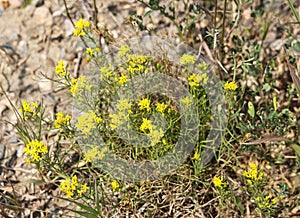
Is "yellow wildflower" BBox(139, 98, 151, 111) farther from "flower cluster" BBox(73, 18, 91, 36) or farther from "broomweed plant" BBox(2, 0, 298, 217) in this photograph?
"flower cluster" BBox(73, 18, 91, 36)

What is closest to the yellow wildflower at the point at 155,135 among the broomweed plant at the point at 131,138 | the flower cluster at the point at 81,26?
the broomweed plant at the point at 131,138

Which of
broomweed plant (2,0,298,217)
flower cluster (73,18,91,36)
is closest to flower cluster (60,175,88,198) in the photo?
broomweed plant (2,0,298,217)

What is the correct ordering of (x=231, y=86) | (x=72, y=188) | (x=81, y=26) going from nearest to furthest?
(x=72, y=188) → (x=231, y=86) → (x=81, y=26)

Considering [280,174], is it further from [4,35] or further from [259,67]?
[4,35]

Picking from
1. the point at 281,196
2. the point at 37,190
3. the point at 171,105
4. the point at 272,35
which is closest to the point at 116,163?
the point at 171,105

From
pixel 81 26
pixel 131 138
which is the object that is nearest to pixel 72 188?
pixel 131 138

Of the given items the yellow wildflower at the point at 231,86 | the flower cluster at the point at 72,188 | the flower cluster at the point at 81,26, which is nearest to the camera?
the flower cluster at the point at 72,188

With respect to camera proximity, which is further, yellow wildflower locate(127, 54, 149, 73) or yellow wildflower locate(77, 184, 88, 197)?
yellow wildflower locate(127, 54, 149, 73)

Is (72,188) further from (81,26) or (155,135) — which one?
(81,26)

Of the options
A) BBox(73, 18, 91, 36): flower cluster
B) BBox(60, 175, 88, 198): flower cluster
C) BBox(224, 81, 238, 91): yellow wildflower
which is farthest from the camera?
BBox(73, 18, 91, 36): flower cluster

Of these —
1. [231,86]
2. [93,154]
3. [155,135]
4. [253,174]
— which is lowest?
[253,174]

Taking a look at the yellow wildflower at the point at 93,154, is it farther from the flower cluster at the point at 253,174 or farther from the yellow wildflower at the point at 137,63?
the flower cluster at the point at 253,174
